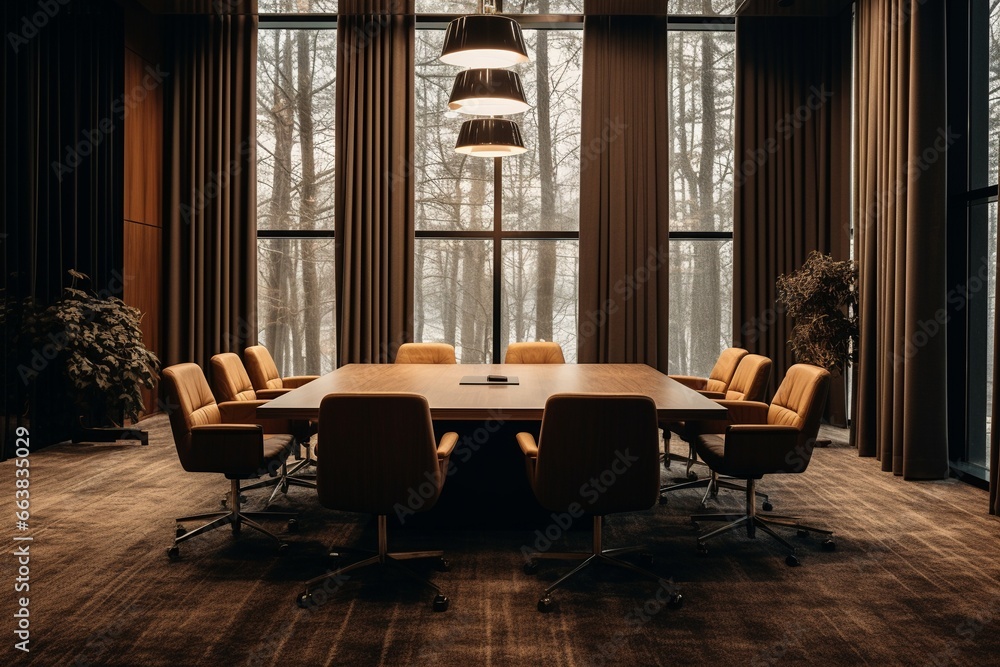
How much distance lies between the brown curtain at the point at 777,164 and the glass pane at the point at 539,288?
1596 millimetres

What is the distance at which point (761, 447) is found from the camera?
3.92m

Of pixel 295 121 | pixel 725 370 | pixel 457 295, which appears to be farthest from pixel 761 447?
pixel 295 121

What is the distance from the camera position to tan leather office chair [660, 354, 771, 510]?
488cm

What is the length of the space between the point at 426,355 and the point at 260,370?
131 cm

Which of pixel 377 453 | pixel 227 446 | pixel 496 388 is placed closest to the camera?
pixel 377 453

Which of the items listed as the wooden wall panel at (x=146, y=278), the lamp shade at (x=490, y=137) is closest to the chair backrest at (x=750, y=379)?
the lamp shade at (x=490, y=137)

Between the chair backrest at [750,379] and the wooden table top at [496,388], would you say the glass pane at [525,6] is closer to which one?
the wooden table top at [496,388]

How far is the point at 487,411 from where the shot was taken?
3.70 m

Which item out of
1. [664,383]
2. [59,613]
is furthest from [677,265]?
[59,613]

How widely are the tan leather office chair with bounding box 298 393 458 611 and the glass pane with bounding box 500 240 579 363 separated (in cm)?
528

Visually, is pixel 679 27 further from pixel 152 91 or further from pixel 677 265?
pixel 152 91

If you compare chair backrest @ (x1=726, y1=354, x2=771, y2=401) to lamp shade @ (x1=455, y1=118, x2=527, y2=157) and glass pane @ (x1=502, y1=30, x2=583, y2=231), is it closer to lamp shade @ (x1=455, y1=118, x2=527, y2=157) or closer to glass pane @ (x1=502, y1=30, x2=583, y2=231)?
lamp shade @ (x1=455, y1=118, x2=527, y2=157)

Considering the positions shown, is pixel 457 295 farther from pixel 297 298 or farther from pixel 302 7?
pixel 302 7

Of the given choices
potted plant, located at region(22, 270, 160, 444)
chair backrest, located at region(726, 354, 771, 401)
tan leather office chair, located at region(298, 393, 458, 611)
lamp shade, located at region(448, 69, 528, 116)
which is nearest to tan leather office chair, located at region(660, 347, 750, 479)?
chair backrest, located at region(726, 354, 771, 401)
